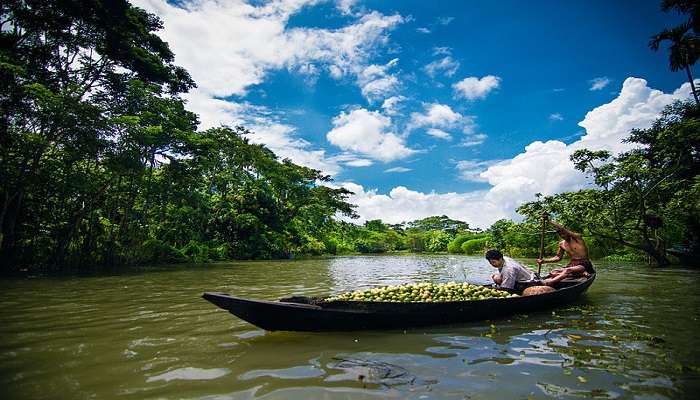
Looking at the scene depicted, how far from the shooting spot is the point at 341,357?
3646 mm

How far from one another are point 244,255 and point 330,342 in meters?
22.8

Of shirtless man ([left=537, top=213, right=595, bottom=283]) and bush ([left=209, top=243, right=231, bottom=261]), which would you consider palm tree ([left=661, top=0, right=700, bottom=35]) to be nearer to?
shirtless man ([left=537, top=213, right=595, bottom=283])

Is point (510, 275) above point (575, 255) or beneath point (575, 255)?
beneath

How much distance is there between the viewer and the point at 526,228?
1869 centimetres

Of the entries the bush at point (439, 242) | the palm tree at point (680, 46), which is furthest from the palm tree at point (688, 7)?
the bush at point (439, 242)

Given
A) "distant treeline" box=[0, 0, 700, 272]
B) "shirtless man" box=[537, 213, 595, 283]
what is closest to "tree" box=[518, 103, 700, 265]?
"distant treeline" box=[0, 0, 700, 272]

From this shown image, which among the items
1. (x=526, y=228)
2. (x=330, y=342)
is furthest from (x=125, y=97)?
(x=526, y=228)

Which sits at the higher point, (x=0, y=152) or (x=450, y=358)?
(x=0, y=152)

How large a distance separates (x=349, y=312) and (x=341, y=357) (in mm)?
781

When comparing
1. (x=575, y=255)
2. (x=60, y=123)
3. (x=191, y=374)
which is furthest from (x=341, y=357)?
(x=60, y=123)

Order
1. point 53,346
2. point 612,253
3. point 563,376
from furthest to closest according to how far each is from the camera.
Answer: point 612,253, point 53,346, point 563,376

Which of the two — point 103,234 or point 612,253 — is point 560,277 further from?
point 612,253

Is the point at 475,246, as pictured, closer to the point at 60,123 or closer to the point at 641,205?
the point at 641,205

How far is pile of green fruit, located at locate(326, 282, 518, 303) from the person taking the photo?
499 centimetres
